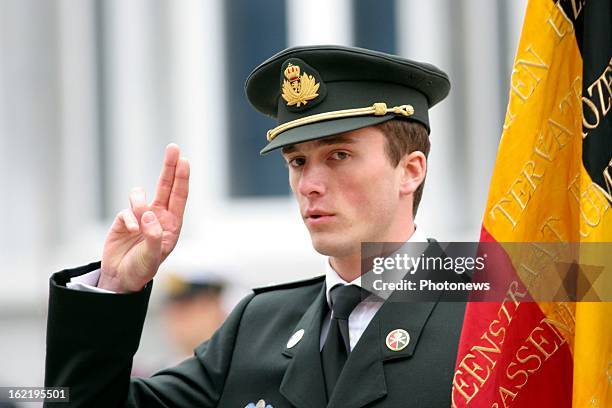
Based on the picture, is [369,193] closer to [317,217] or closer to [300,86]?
[317,217]

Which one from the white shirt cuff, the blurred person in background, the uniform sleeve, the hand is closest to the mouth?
the hand

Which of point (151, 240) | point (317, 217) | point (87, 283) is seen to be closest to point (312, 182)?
point (317, 217)

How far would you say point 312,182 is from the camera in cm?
317

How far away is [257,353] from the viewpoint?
336cm

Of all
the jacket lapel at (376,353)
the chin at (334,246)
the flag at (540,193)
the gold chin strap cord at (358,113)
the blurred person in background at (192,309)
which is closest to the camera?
the flag at (540,193)

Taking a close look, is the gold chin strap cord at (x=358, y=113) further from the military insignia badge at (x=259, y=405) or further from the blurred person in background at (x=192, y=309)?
the blurred person in background at (x=192, y=309)

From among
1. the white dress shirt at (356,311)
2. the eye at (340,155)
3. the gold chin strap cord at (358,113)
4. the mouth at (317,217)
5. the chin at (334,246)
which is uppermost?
the gold chin strap cord at (358,113)

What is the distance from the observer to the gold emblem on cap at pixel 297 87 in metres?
3.31

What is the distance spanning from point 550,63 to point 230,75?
5993mm

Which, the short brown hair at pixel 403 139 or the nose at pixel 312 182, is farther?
the short brown hair at pixel 403 139

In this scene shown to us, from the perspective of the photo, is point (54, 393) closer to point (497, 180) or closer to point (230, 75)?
point (497, 180)

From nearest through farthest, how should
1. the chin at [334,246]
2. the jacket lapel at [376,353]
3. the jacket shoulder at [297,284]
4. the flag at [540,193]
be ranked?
the flag at [540,193] < the jacket lapel at [376,353] < the chin at [334,246] < the jacket shoulder at [297,284]

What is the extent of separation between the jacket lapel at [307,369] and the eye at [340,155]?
0.42 m

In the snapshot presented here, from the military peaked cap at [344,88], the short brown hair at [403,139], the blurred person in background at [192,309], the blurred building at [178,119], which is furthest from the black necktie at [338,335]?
the blurred building at [178,119]
